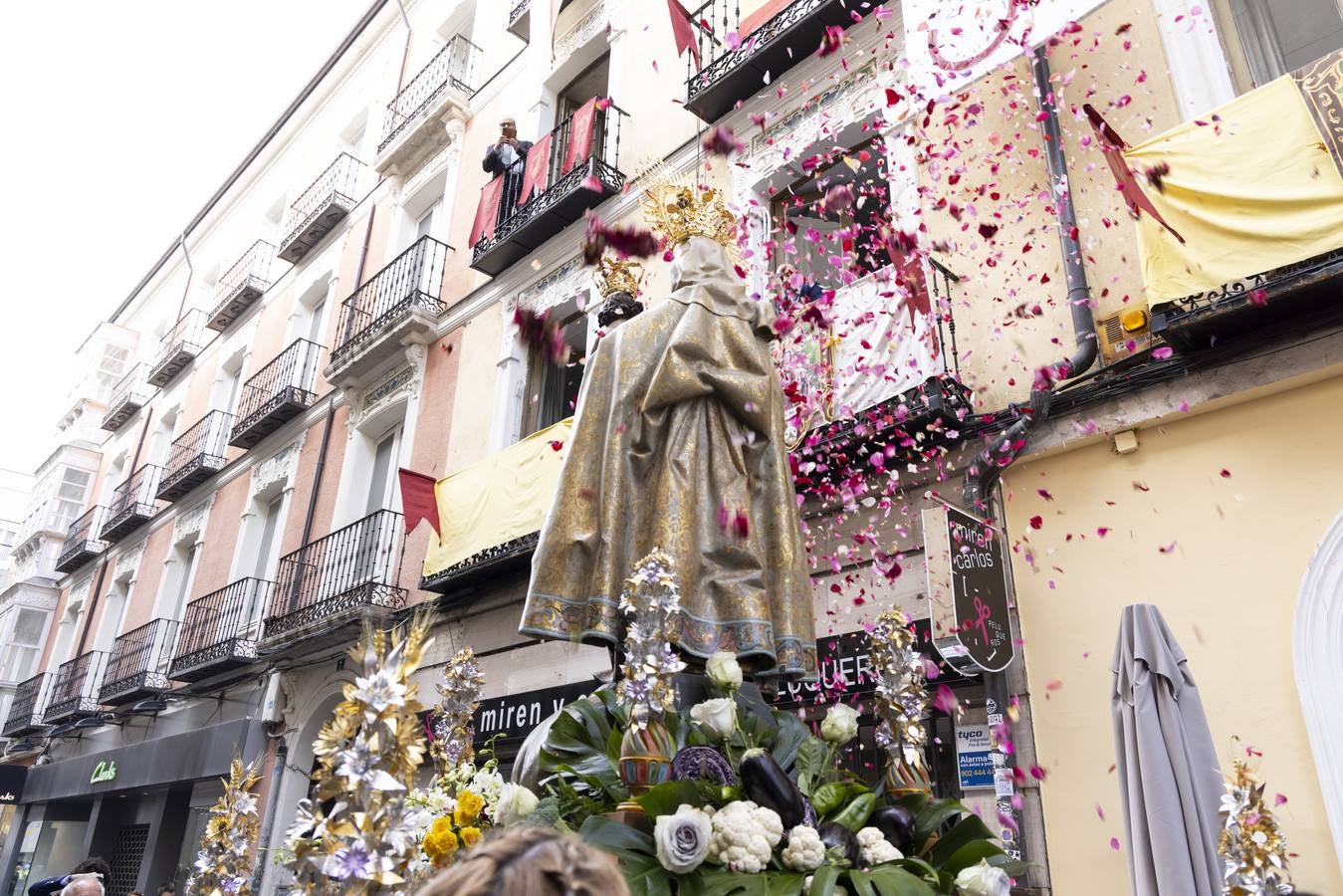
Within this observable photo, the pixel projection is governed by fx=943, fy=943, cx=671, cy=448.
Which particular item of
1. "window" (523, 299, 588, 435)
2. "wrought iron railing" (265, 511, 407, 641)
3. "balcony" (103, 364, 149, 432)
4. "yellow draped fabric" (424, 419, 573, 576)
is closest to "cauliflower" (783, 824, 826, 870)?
"yellow draped fabric" (424, 419, 573, 576)

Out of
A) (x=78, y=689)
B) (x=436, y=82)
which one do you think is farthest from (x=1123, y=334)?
(x=78, y=689)

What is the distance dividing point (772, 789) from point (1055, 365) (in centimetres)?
459

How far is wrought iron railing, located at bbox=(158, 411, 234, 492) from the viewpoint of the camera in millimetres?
16516

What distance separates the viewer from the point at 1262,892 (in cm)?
261

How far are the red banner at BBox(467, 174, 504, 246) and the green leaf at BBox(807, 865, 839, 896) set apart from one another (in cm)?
1034

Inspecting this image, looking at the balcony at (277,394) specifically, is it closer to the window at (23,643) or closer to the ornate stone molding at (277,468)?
the ornate stone molding at (277,468)

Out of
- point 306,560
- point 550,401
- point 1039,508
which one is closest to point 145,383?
point 306,560

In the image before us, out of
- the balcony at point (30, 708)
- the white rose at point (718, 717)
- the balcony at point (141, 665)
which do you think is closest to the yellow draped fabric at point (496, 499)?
the white rose at point (718, 717)

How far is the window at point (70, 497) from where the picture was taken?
82.1 feet

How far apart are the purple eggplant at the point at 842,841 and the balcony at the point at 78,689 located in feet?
59.9

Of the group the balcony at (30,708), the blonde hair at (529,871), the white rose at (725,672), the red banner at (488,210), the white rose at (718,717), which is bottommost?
the blonde hair at (529,871)

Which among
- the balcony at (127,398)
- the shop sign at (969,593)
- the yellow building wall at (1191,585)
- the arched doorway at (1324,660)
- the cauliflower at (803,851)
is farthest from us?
the balcony at (127,398)

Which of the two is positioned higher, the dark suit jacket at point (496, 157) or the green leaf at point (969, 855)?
the dark suit jacket at point (496, 157)

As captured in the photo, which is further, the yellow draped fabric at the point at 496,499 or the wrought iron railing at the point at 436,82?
the wrought iron railing at the point at 436,82
